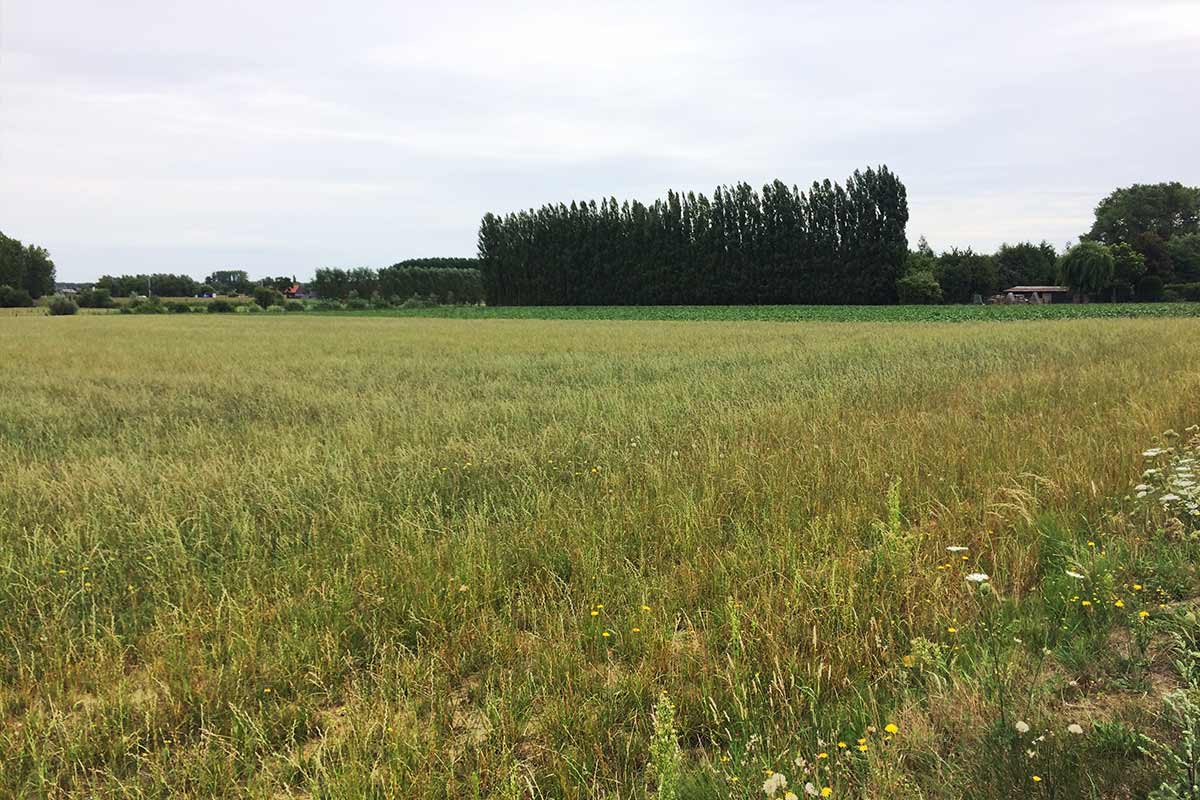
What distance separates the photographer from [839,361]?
14.8 metres

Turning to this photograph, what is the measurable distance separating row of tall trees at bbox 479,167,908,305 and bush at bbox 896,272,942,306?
1447 mm

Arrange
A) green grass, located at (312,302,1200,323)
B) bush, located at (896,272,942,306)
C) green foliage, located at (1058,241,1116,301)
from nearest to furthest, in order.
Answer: green grass, located at (312,302,1200,323) → bush, located at (896,272,942,306) → green foliage, located at (1058,241,1116,301)

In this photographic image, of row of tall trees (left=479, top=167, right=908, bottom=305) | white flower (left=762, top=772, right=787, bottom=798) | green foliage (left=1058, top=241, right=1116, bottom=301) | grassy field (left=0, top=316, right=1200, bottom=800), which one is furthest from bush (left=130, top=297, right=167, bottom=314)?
green foliage (left=1058, top=241, right=1116, bottom=301)

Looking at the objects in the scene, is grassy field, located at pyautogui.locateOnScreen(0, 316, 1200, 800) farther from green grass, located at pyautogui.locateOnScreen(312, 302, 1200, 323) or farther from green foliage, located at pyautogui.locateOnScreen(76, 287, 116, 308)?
green foliage, located at pyautogui.locateOnScreen(76, 287, 116, 308)

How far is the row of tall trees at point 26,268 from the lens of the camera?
91750 millimetres

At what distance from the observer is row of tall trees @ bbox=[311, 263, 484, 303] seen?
10044 centimetres

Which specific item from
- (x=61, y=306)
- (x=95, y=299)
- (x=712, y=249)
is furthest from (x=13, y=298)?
(x=712, y=249)

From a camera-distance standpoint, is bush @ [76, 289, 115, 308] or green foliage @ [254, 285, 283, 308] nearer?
bush @ [76, 289, 115, 308]

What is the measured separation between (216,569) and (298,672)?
1656mm

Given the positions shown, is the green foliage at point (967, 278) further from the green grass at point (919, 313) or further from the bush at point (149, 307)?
the bush at point (149, 307)

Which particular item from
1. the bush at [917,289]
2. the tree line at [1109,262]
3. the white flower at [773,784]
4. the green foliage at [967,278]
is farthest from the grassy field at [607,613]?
the green foliage at [967,278]

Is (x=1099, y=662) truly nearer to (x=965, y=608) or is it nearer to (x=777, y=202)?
(x=965, y=608)

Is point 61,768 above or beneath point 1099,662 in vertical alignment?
beneath

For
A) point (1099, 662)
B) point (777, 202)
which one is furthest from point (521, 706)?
point (777, 202)
